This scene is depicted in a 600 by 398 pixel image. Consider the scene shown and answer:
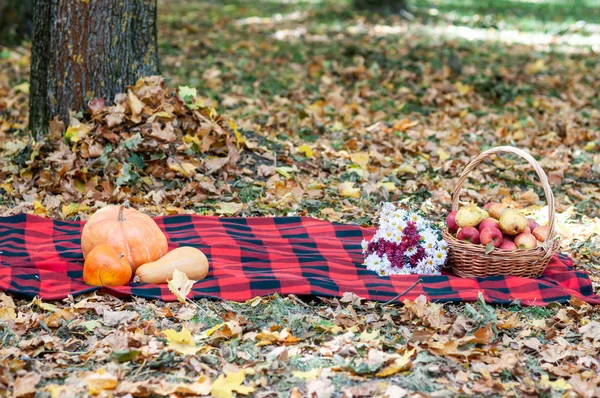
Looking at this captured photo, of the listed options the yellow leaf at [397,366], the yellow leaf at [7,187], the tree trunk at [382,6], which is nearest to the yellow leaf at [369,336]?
the yellow leaf at [397,366]

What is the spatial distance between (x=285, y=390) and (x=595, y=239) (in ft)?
9.59

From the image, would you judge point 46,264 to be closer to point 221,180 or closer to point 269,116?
point 221,180

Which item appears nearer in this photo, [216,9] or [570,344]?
[570,344]

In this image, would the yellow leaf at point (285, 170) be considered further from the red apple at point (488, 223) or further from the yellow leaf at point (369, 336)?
the yellow leaf at point (369, 336)

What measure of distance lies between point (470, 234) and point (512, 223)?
23 centimetres

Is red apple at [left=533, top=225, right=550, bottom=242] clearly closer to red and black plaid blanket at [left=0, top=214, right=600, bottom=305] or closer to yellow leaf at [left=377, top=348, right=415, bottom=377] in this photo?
red and black plaid blanket at [left=0, top=214, right=600, bottom=305]

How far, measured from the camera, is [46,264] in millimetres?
4297

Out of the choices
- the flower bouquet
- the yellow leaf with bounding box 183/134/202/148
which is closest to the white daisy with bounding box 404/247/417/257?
the flower bouquet

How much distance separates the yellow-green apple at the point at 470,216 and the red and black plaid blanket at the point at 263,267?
323mm

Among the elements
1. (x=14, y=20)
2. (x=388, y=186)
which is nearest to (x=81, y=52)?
(x=388, y=186)

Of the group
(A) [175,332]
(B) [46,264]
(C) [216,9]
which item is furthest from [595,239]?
(C) [216,9]

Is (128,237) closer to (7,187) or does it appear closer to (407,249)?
(407,249)

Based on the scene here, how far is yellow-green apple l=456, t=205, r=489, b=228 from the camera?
4.36 m

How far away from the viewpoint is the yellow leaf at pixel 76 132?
5785 millimetres
